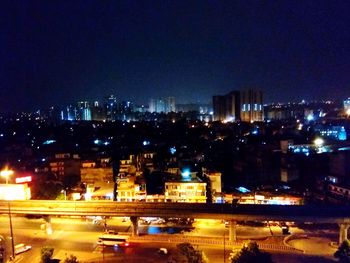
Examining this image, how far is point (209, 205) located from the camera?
41.6 feet

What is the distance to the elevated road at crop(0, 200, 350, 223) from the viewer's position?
11727 millimetres

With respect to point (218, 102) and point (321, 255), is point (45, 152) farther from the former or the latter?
point (218, 102)

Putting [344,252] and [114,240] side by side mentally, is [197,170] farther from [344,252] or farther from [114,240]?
[344,252]

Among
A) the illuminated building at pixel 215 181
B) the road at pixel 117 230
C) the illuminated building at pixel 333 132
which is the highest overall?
the illuminated building at pixel 333 132

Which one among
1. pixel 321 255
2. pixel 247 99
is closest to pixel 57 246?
pixel 321 255

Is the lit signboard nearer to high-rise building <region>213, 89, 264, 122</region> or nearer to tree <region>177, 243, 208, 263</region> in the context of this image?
tree <region>177, 243, 208, 263</region>

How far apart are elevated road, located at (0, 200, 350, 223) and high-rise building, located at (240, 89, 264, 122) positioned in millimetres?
50531

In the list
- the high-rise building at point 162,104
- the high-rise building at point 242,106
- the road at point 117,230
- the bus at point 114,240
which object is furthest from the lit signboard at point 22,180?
the high-rise building at point 162,104

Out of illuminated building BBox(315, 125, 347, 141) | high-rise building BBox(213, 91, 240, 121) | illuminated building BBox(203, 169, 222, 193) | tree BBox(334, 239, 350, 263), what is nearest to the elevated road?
tree BBox(334, 239, 350, 263)

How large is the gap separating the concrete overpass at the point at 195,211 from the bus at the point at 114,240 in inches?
22.5

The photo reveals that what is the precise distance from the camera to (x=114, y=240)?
1191 centimetres

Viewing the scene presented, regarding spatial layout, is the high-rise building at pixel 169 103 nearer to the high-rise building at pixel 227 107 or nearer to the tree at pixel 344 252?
the high-rise building at pixel 227 107

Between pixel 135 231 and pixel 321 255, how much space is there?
527cm

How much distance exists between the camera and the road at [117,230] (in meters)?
10.7
